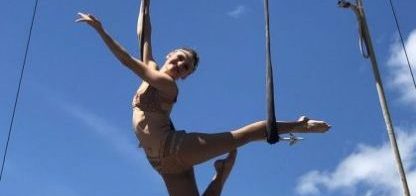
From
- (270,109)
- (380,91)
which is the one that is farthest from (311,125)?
(380,91)

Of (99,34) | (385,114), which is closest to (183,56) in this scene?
(99,34)

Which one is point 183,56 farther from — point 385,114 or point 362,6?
point 362,6

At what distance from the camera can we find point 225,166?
18.7 ft

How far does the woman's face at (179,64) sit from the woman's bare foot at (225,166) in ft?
2.22

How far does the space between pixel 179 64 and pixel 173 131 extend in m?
0.52

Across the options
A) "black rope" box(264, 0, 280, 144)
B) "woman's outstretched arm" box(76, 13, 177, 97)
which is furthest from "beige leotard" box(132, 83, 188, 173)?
"black rope" box(264, 0, 280, 144)

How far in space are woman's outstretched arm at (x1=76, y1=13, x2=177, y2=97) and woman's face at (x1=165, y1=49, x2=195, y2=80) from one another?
A: 7.4 inches

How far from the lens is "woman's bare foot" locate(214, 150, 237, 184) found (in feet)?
18.7

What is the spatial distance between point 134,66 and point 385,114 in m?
2.44

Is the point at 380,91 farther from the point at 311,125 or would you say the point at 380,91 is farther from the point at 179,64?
the point at 179,64

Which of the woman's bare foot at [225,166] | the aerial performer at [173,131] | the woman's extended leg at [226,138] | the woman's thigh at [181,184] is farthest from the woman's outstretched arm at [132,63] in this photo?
the woman's bare foot at [225,166]

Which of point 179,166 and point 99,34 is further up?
point 99,34

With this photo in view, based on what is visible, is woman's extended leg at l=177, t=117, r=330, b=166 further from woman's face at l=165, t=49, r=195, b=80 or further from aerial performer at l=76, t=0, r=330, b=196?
woman's face at l=165, t=49, r=195, b=80

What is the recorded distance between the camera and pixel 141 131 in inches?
215
